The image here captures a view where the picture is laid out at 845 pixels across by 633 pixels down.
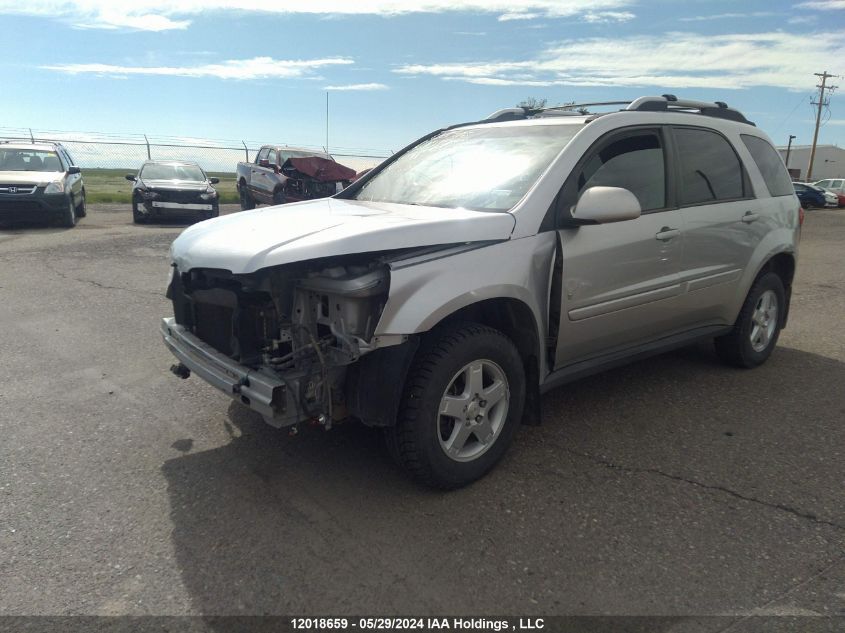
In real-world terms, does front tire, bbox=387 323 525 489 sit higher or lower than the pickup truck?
lower

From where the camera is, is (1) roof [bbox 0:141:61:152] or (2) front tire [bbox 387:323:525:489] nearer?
(2) front tire [bbox 387:323:525:489]

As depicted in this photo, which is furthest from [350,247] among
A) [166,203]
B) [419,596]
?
[166,203]

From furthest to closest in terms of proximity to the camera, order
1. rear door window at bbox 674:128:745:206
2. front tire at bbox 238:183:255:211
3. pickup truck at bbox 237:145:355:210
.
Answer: front tire at bbox 238:183:255:211, pickup truck at bbox 237:145:355:210, rear door window at bbox 674:128:745:206

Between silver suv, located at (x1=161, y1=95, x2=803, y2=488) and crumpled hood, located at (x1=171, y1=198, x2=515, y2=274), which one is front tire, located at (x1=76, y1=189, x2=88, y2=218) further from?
crumpled hood, located at (x1=171, y1=198, x2=515, y2=274)

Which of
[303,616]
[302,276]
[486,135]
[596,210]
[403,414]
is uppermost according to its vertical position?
[486,135]

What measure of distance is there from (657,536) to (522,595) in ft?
2.55

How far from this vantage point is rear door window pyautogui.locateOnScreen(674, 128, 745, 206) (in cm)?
441

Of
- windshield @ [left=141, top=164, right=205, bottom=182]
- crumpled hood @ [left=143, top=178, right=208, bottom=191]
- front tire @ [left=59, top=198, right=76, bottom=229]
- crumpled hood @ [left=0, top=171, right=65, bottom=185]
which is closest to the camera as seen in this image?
crumpled hood @ [left=0, top=171, right=65, bottom=185]

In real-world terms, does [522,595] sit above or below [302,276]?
below

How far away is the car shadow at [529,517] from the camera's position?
254cm

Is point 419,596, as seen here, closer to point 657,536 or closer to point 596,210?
point 657,536

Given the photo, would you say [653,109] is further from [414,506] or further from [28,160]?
[28,160]

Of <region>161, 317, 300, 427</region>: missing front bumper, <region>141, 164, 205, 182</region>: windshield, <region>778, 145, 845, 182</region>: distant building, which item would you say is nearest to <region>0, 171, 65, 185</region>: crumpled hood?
<region>141, 164, 205, 182</region>: windshield

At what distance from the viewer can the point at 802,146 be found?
79438mm
